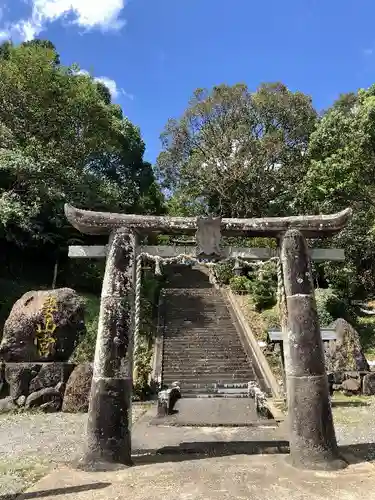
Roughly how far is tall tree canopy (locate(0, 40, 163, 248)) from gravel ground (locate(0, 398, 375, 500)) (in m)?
10.8

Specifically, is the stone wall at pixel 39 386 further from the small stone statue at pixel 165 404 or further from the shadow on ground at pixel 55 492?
the shadow on ground at pixel 55 492

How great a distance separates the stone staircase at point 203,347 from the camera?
1659cm

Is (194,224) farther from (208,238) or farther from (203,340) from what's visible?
(203,340)

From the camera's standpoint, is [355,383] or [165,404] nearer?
[165,404]

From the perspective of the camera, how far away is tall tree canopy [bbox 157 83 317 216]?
3070 centimetres

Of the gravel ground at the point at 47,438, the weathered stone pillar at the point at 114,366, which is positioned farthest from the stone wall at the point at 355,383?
the weathered stone pillar at the point at 114,366

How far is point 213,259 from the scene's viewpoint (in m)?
8.02

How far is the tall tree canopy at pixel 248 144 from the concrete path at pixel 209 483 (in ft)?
79.7

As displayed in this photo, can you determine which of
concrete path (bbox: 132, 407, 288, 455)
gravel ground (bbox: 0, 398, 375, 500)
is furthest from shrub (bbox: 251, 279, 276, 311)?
concrete path (bbox: 132, 407, 288, 455)

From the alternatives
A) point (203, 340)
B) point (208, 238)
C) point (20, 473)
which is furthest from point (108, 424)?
point (203, 340)

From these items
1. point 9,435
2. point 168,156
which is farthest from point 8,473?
point 168,156

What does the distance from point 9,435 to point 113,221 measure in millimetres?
6100

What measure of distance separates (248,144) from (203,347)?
16.5 metres

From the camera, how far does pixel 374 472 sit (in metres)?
6.34
